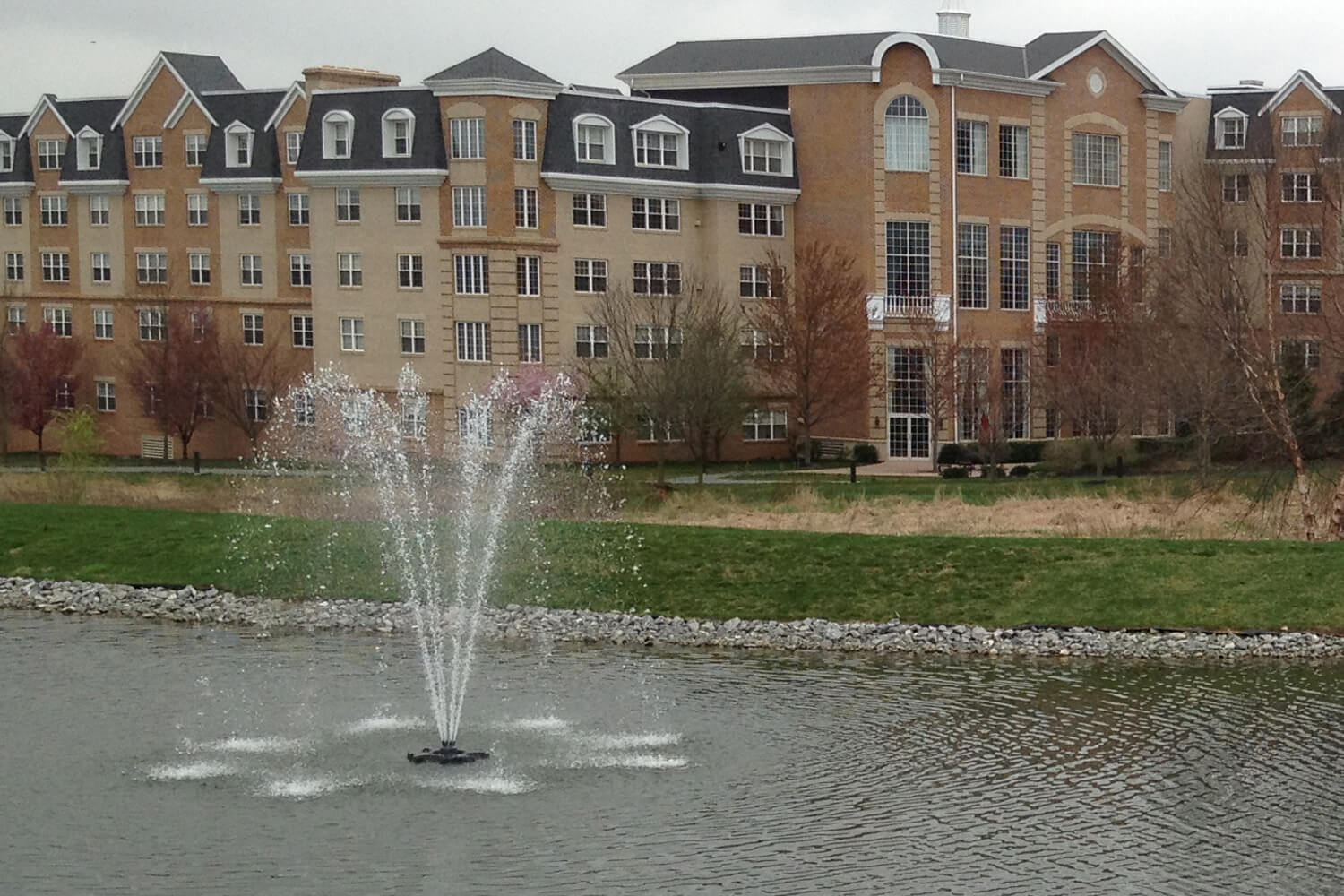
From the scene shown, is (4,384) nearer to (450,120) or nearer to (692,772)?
(450,120)

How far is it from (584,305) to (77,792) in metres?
46.0

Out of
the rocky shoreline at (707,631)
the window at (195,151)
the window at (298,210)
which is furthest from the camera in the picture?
the window at (195,151)

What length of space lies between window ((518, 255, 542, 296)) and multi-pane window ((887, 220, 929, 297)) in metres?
12.6

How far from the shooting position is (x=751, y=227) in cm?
6975

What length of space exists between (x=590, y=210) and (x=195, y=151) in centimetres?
1701

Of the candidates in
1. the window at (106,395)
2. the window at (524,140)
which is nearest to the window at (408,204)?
the window at (524,140)

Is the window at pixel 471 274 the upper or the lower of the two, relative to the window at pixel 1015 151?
lower

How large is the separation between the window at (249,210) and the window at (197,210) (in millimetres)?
1542

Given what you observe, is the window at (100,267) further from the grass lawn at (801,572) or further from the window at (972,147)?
the grass lawn at (801,572)

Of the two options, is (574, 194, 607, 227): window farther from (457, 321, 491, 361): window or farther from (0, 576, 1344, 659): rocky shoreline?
(0, 576, 1344, 659): rocky shoreline

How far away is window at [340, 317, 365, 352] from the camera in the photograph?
6794 centimetres

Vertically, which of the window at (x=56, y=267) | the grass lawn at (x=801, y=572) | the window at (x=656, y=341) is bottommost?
the grass lawn at (x=801, y=572)

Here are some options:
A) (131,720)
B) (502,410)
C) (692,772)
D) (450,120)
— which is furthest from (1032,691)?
(450,120)

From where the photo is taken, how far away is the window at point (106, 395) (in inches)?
2975
